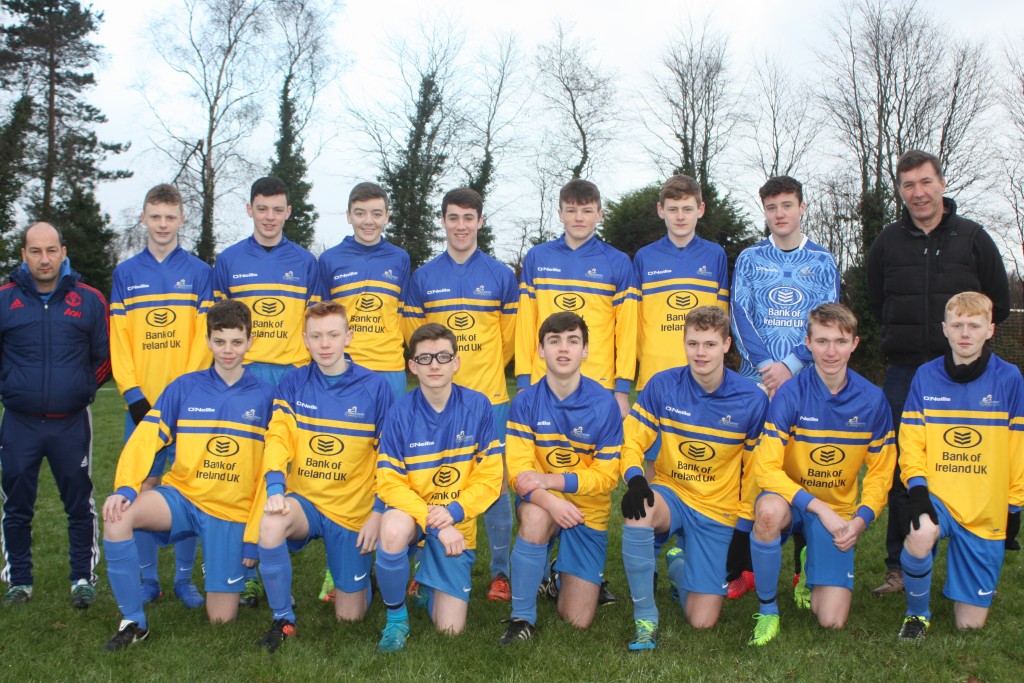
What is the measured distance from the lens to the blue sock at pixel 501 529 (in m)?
5.02

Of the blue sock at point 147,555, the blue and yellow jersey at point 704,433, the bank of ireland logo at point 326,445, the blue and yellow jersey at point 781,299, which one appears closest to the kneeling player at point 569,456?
the blue and yellow jersey at point 704,433

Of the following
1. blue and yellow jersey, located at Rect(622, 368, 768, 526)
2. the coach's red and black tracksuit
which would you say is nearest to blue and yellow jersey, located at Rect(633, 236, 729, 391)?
blue and yellow jersey, located at Rect(622, 368, 768, 526)

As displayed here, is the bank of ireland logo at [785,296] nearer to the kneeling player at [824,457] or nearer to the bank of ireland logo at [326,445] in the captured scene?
the kneeling player at [824,457]

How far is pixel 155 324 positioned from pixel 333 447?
64.1 inches

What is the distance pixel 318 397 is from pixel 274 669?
1.42 metres

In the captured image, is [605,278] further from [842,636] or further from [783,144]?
[783,144]

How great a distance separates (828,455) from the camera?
435cm

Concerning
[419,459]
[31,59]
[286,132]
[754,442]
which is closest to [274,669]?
[419,459]

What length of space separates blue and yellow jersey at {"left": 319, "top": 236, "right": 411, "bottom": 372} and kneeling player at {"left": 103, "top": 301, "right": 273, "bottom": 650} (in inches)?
35.1

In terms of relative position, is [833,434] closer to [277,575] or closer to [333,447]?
[333,447]

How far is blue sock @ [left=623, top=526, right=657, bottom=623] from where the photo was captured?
404 centimetres

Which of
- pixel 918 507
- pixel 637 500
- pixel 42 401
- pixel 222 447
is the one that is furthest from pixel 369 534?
pixel 918 507

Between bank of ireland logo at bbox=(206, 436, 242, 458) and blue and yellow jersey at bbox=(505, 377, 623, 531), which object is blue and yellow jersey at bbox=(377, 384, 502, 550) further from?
bank of ireland logo at bbox=(206, 436, 242, 458)

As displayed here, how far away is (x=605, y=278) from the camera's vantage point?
5184 millimetres
